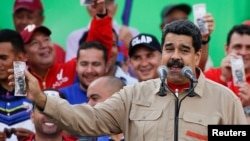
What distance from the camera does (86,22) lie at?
1045 cm

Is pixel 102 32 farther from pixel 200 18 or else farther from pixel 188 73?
pixel 188 73

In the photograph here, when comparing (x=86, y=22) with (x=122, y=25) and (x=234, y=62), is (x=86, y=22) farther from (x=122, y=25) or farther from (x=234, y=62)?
(x=234, y=62)

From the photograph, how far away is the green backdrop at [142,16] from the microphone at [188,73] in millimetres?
4068

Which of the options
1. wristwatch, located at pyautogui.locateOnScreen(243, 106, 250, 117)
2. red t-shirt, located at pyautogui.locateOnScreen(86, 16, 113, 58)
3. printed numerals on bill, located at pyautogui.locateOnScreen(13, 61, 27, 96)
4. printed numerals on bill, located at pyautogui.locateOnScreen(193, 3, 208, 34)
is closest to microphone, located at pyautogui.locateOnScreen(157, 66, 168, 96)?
printed numerals on bill, located at pyautogui.locateOnScreen(13, 61, 27, 96)

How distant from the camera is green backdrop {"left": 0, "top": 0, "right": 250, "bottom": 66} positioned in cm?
1033

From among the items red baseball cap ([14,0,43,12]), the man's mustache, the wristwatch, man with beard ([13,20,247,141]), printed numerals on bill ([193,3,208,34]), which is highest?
red baseball cap ([14,0,43,12])

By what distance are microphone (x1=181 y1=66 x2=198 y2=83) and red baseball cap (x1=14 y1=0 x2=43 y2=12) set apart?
4.10 metres

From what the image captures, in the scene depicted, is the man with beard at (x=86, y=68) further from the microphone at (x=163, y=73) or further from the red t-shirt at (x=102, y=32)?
the microphone at (x=163, y=73)

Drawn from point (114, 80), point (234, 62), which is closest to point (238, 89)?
point (234, 62)

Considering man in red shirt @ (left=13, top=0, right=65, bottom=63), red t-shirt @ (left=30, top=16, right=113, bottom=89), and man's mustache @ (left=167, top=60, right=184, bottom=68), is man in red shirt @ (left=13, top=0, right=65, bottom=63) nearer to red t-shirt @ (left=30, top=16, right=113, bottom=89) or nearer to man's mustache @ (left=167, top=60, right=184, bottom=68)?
red t-shirt @ (left=30, top=16, right=113, bottom=89)

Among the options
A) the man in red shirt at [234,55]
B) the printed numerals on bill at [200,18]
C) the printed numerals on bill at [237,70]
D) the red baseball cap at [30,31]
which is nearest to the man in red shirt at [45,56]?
the red baseball cap at [30,31]

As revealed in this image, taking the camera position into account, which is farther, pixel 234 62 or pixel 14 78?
pixel 234 62

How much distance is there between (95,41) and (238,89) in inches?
64.7

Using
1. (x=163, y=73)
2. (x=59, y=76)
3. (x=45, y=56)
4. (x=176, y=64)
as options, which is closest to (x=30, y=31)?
(x=45, y=56)
